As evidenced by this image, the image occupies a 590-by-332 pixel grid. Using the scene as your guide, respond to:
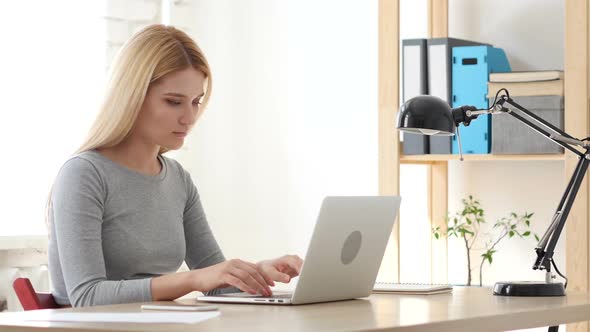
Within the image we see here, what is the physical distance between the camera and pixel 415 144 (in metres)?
3.28

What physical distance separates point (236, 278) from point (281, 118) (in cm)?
215

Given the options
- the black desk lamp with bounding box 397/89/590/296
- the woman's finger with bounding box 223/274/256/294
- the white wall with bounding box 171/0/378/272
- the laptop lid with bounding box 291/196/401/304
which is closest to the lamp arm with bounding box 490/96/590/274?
the black desk lamp with bounding box 397/89/590/296

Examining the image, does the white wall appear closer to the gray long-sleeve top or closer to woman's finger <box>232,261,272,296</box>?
the gray long-sleeve top

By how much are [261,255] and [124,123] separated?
1.88 metres

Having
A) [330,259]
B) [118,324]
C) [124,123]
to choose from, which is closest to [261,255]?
[124,123]

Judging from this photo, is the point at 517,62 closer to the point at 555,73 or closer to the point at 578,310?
the point at 555,73

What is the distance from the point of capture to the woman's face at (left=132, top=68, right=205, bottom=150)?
2.22 metres

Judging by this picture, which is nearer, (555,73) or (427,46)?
(555,73)

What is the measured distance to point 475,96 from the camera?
3.16 meters

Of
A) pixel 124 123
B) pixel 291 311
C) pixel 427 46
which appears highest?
pixel 427 46

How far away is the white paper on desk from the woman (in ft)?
Answer: 1.16

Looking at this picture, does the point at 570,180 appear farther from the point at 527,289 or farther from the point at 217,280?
the point at 217,280

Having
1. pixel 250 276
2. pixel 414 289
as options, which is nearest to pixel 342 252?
pixel 250 276

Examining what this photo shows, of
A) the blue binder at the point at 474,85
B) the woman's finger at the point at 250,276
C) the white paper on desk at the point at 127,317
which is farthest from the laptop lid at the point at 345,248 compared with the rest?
the blue binder at the point at 474,85
